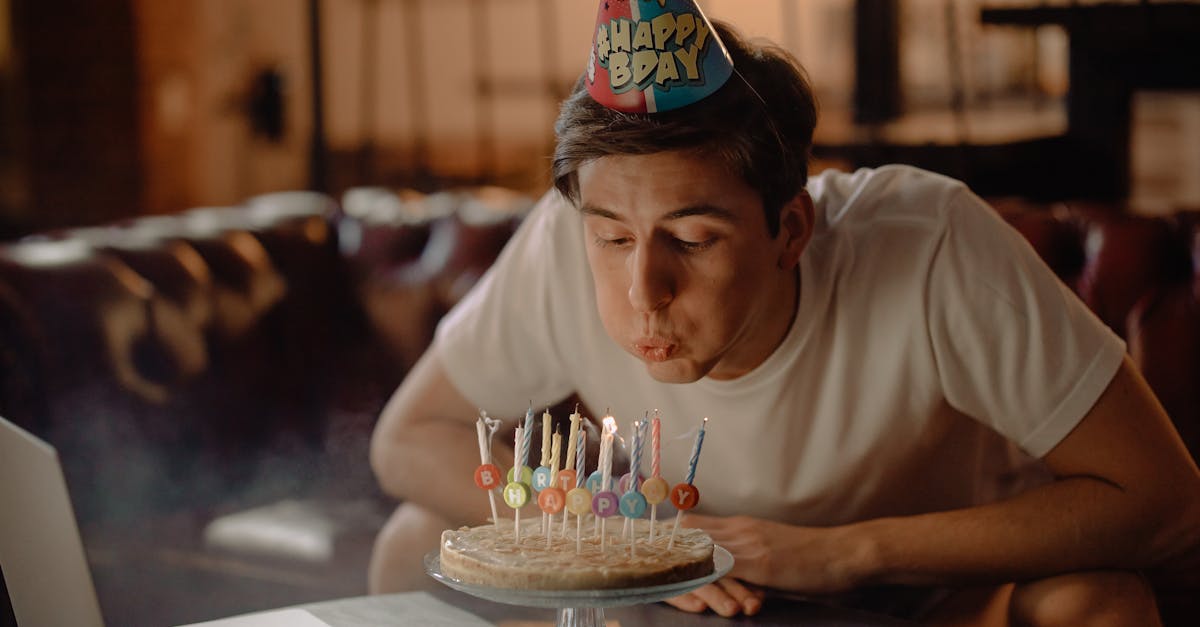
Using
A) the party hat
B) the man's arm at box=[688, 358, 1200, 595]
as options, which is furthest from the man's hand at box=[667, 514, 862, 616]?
the party hat

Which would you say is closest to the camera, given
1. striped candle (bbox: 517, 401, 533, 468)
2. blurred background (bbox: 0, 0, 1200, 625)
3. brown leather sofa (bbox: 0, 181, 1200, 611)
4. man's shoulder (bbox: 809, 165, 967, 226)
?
striped candle (bbox: 517, 401, 533, 468)

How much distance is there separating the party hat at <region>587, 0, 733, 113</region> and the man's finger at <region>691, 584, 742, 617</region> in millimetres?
462

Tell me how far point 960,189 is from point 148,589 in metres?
1.43

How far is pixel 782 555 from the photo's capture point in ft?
4.38

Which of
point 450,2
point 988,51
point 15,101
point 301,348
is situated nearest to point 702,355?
point 301,348

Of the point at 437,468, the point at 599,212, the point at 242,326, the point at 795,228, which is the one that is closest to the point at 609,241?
the point at 599,212

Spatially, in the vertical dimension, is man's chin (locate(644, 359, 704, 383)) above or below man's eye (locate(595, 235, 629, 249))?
below

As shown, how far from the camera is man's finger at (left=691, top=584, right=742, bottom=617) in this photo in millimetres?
1241

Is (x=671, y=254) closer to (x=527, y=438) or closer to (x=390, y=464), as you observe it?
(x=527, y=438)

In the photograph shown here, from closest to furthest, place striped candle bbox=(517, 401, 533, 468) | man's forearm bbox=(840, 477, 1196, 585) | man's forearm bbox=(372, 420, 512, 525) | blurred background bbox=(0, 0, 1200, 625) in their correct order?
striped candle bbox=(517, 401, 533, 468) < man's forearm bbox=(840, 477, 1196, 585) < man's forearm bbox=(372, 420, 512, 525) < blurred background bbox=(0, 0, 1200, 625)

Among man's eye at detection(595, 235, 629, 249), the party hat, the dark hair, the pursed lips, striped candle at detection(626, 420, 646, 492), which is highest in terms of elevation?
the party hat

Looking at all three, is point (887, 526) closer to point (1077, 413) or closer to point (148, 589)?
point (1077, 413)

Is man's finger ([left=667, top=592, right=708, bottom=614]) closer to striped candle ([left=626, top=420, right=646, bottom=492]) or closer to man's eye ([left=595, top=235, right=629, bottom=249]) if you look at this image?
striped candle ([left=626, top=420, right=646, bottom=492])

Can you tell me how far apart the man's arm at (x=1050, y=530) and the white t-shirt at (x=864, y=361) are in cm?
4
